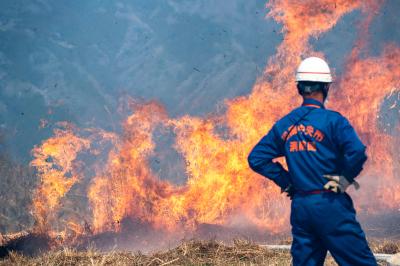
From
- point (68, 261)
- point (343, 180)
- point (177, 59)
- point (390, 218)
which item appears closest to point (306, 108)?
point (343, 180)

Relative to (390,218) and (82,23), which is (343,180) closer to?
(390,218)

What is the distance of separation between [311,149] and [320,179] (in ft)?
0.93

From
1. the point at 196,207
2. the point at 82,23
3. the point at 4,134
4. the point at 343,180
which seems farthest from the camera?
the point at 82,23

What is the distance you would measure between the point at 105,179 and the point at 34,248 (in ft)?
21.6

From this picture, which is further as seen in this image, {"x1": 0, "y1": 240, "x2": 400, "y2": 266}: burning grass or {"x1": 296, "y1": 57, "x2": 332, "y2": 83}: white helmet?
{"x1": 0, "y1": 240, "x2": 400, "y2": 266}: burning grass

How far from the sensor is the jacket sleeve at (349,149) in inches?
167

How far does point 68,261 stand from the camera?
8469mm

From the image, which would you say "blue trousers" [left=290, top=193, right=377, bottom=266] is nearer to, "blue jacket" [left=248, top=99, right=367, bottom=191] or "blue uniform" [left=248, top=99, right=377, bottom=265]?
"blue uniform" [left=248, top=99, right=377, bottom=265]

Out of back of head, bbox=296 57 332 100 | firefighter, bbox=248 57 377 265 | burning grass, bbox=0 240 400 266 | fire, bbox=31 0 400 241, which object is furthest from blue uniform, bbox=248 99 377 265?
fire, bbox=31 0 400 241

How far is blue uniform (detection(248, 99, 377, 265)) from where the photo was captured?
4293mm

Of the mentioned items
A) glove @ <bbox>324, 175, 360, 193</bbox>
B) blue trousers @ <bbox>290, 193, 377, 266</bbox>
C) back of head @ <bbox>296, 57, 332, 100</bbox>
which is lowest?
blue trousers @ <bbox>290, 193, 377, 266</bbox>

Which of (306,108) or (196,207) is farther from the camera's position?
(196,207)

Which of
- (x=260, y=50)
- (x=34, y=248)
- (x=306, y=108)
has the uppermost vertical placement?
(x=260, y=50)

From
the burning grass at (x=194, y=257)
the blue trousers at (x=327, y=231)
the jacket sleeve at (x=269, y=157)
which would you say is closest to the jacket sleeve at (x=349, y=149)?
the blue trousers at (x=327, y=231)
